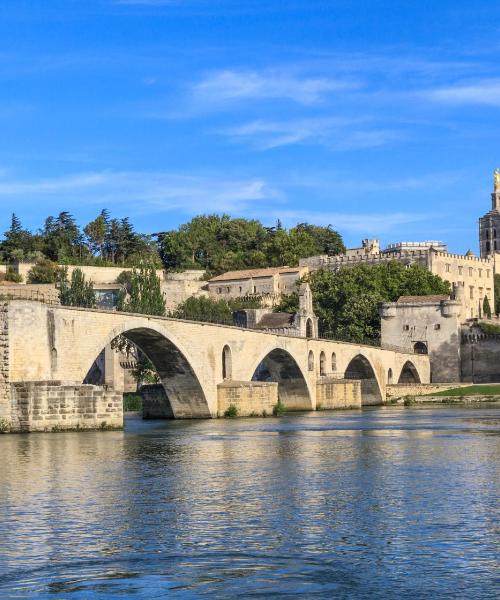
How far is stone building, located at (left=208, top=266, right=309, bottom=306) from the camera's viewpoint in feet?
445

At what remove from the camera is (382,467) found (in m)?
33.2

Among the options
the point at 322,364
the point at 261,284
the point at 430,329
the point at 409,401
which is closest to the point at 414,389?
the point at 409,401

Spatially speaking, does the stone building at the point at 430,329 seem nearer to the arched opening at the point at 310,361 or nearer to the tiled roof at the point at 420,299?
the tiled roof at the point at 420,299

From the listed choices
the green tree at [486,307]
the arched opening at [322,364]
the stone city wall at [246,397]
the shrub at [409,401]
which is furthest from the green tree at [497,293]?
the stone city wall at [246,397]

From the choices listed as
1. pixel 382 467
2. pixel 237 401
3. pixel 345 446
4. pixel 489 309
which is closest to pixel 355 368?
pixel 237 401

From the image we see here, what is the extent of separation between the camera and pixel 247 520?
22953mm

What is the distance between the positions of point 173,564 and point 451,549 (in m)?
4.79

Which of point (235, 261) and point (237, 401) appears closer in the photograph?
point (237, 401)

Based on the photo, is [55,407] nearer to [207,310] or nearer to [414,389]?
[414,389]

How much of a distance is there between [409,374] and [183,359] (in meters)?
54.7

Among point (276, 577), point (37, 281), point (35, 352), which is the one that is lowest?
point (276, 577)

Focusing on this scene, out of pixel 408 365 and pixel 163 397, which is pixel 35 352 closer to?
pixel 163 397

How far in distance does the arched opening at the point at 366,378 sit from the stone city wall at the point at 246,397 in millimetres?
30414

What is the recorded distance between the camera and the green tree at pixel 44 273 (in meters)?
118
